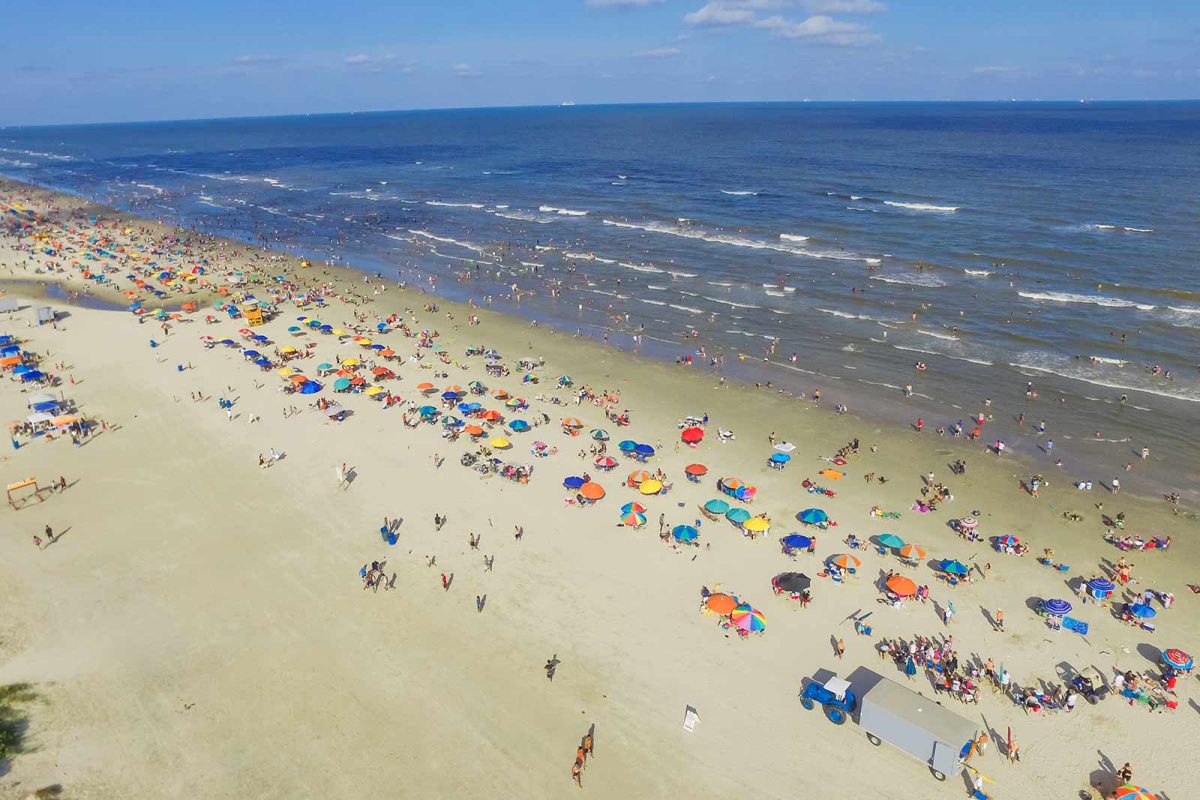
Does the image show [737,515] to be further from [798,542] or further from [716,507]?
[798,542]

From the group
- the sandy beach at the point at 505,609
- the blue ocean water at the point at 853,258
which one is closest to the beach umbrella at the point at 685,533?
the sandy beach at the point at 505,609

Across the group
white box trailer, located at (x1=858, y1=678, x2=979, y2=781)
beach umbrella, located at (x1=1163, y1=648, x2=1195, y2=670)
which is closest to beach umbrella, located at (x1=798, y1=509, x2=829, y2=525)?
white box trailer, located at (x1=858, y1=678, x2=979, y2=781)

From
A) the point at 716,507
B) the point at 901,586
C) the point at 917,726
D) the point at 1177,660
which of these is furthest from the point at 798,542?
the point at 1177,660

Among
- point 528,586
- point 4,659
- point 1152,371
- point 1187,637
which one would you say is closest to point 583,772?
point 528,586

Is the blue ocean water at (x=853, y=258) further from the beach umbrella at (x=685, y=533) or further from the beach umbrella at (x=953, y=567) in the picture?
the beach umbrella at (x=685, y=533)

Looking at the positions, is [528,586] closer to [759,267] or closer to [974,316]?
[974,316]
